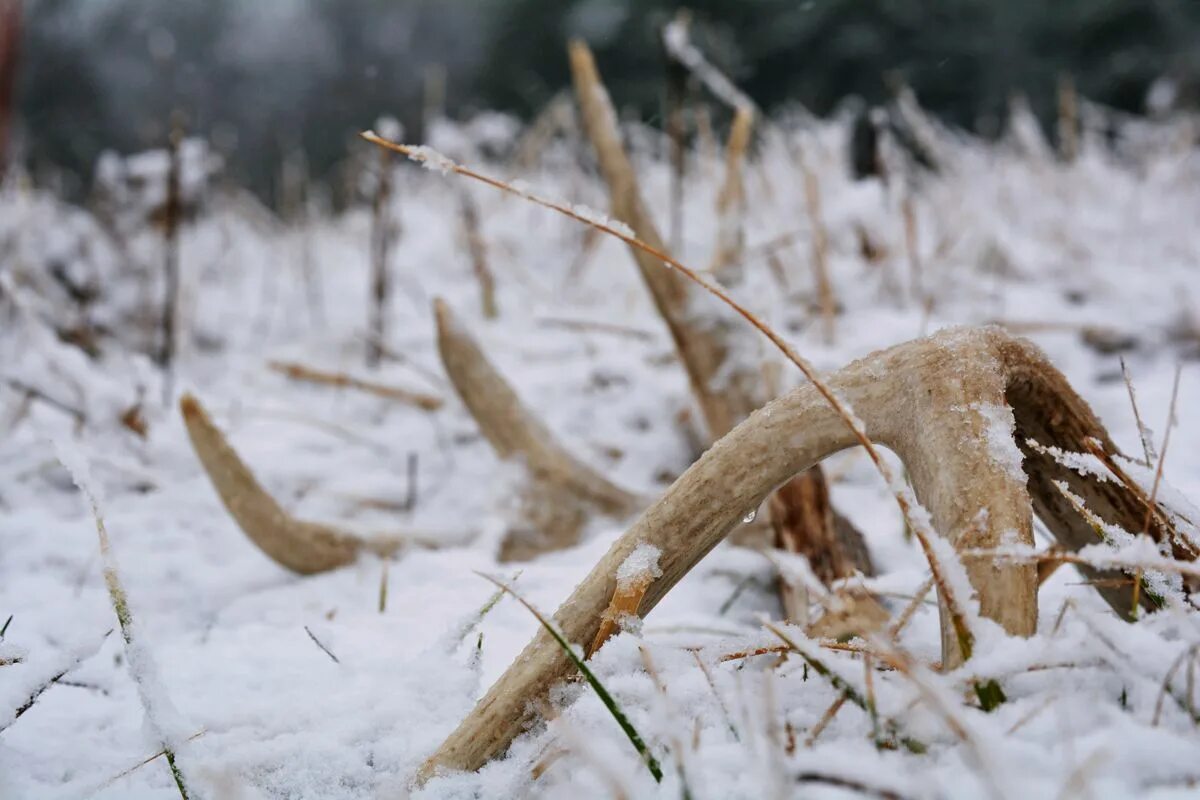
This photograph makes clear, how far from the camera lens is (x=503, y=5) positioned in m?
11.2

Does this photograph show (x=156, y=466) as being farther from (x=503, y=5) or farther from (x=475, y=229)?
(x=503, y=5)

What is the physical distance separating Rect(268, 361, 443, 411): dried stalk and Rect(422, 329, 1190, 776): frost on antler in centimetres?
127

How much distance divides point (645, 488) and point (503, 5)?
443 inches

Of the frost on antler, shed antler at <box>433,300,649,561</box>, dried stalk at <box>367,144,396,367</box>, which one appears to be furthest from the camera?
dried stalk at <box>367,144,396,367</box>

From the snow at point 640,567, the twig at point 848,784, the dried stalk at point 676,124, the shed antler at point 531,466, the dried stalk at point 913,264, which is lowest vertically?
the twig at point 848,784

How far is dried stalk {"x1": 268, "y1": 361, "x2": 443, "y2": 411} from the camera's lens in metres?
1.81

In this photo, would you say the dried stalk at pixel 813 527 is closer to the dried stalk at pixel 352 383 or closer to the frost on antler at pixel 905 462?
the frost on antler at pixel 905 462

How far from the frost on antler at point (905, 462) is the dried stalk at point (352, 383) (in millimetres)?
1268

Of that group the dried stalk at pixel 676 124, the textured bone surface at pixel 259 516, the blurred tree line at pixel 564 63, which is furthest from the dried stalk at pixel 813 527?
the blurred tree line at pixel 564 63

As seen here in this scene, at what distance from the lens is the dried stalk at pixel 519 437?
1.21 metres

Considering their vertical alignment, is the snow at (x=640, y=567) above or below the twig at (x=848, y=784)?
Answer: above

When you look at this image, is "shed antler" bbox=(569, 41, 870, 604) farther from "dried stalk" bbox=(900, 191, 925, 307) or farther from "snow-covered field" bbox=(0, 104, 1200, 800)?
"dried stalk" bbox=(900, 191, 925, 307)

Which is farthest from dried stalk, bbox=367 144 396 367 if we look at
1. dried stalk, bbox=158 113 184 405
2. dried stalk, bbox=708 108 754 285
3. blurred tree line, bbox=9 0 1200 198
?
blurred tree line, bbox=9 0 1200 198

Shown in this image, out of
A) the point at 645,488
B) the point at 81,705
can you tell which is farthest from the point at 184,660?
the point at 645,488
